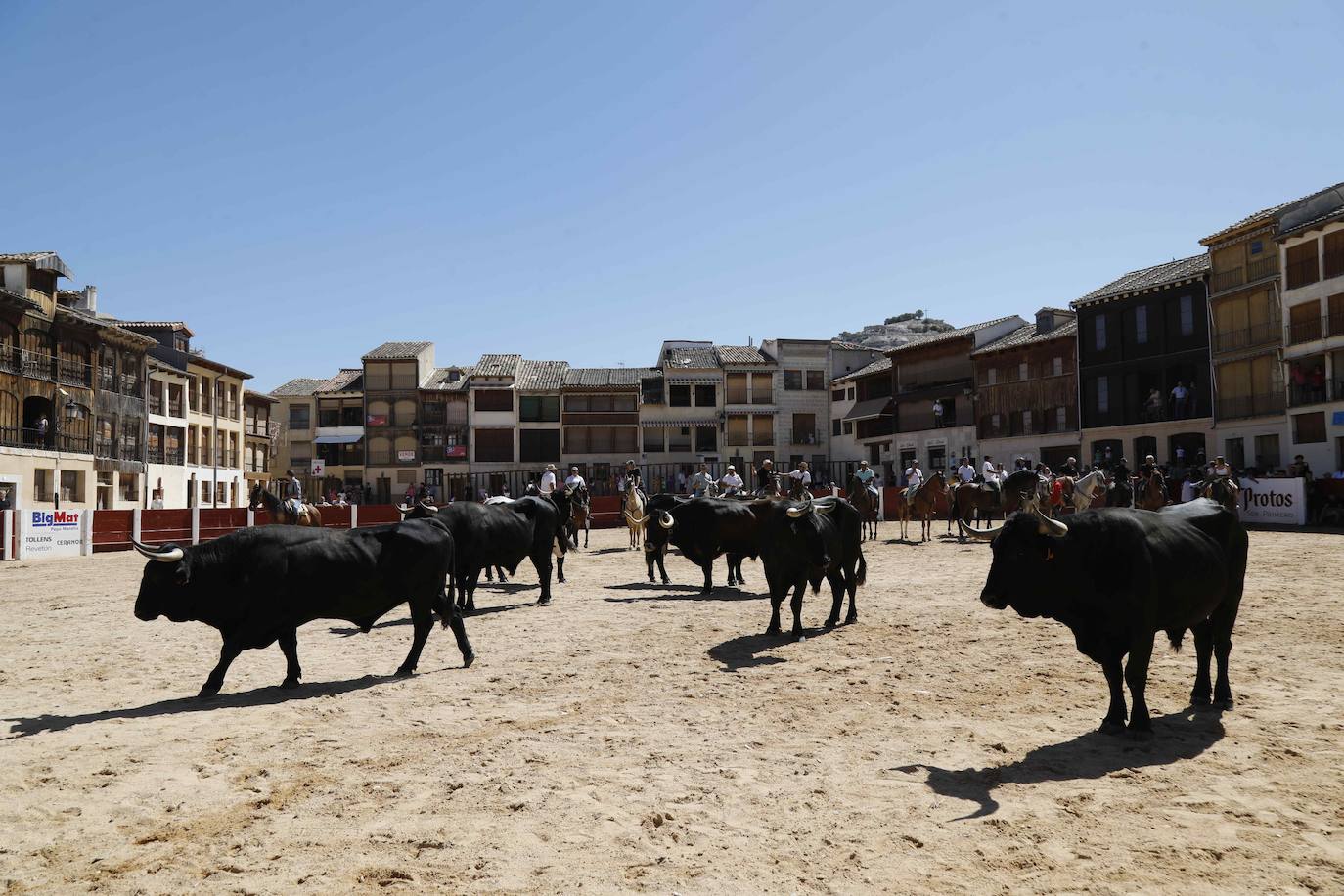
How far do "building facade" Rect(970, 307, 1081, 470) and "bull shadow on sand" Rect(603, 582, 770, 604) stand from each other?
40.5 m

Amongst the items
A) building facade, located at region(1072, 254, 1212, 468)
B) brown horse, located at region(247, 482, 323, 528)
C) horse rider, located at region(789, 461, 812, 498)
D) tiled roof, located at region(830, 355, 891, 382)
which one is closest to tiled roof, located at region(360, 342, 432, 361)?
tiled roof, located at region(830, 355, 891, 382)

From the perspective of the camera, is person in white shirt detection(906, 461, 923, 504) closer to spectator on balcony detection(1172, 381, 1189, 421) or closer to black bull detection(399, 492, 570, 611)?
black bull detection(399, 492, 570, 611)

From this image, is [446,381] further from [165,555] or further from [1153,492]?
[165,555]

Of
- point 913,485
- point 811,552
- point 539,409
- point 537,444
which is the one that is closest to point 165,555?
point 811,552

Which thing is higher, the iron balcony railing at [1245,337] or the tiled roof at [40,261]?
the tiled roof at [40,261]

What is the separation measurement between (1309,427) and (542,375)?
49.1m

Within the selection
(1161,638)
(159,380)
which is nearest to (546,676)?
(1161,638)

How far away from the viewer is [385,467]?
68.7 metres

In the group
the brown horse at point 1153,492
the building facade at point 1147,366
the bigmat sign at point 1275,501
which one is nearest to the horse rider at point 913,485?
the brown horse at point 1153,492

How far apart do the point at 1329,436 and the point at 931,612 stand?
35384 mm

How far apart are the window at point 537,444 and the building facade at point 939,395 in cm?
2501

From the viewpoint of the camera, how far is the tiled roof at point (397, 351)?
225ft

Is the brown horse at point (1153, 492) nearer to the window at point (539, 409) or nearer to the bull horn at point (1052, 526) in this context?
the bull horn at point (1052, 526)

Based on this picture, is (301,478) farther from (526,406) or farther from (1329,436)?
(1329,436)
